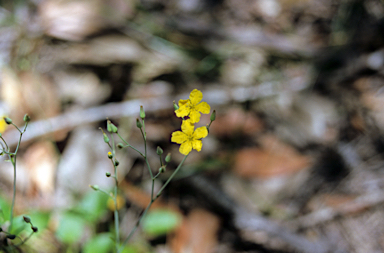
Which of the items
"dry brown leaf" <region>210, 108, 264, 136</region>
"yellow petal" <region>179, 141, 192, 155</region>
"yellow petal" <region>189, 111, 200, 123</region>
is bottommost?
"yellow petal" <region>179, 141, 192, 155</region>

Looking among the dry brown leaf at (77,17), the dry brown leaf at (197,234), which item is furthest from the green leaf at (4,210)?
the dry brown leaf at (77,17)

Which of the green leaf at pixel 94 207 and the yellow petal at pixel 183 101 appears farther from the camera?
the green leaf at pixel 94 207

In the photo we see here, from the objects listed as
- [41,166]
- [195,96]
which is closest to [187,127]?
[195,96]

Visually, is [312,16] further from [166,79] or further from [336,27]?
[166,79]

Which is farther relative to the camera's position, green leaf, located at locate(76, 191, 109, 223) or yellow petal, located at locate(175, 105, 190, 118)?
green leaf, located at locate(76, 191, 109, 223)

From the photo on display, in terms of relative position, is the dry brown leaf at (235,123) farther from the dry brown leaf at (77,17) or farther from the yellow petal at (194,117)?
the dry brown leaf at (77,17)

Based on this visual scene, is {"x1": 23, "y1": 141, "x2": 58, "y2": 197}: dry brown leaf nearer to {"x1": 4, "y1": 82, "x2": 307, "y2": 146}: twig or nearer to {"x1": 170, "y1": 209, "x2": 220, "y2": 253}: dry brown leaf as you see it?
{"x1": 4, "y1": 82, "x2": 307, "y2": 146}: twig

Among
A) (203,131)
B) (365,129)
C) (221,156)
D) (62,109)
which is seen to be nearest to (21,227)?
(203,131)

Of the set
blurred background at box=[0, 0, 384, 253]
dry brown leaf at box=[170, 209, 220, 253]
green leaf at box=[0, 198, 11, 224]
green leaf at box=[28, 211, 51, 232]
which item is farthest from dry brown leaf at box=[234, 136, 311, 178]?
green leaf at box=[0, 198, 11, 224]
